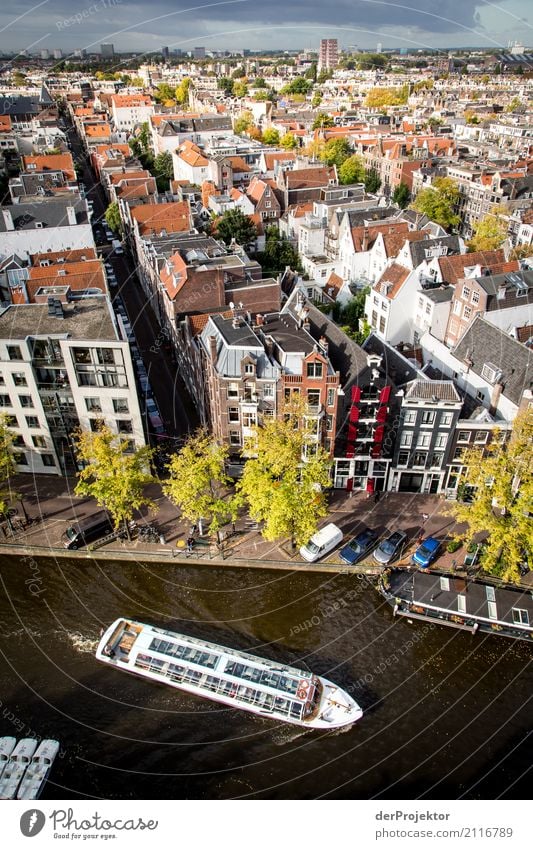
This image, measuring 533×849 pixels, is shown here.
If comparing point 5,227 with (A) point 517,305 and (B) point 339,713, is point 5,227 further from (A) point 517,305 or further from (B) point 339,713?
(B) point 339,713

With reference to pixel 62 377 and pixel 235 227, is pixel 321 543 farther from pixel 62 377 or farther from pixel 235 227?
pixel 235 227

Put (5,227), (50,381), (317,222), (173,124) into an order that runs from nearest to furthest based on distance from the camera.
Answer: (50,381), (5,227), (317,222), (173,124)

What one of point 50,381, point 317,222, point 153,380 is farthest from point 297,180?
point 50,381

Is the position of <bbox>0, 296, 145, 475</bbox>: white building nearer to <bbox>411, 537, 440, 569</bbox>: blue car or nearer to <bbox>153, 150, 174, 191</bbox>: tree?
<bbox>411, 537, 440, 569</bbox>: blue car

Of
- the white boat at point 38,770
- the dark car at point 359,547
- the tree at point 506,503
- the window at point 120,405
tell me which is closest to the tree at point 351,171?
the window at point 120,405

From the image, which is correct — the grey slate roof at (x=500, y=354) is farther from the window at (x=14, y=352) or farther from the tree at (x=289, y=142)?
the tree at (x=289, y=142)

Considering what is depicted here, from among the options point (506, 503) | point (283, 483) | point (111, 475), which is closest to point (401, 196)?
point (506, 503)

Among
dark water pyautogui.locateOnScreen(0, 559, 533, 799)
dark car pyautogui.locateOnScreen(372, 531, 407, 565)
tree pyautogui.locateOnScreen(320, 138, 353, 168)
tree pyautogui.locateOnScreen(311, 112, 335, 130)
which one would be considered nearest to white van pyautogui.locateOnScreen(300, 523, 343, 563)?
dark water pyautogui.locateOnScreen(0, 559, 533, 799)
